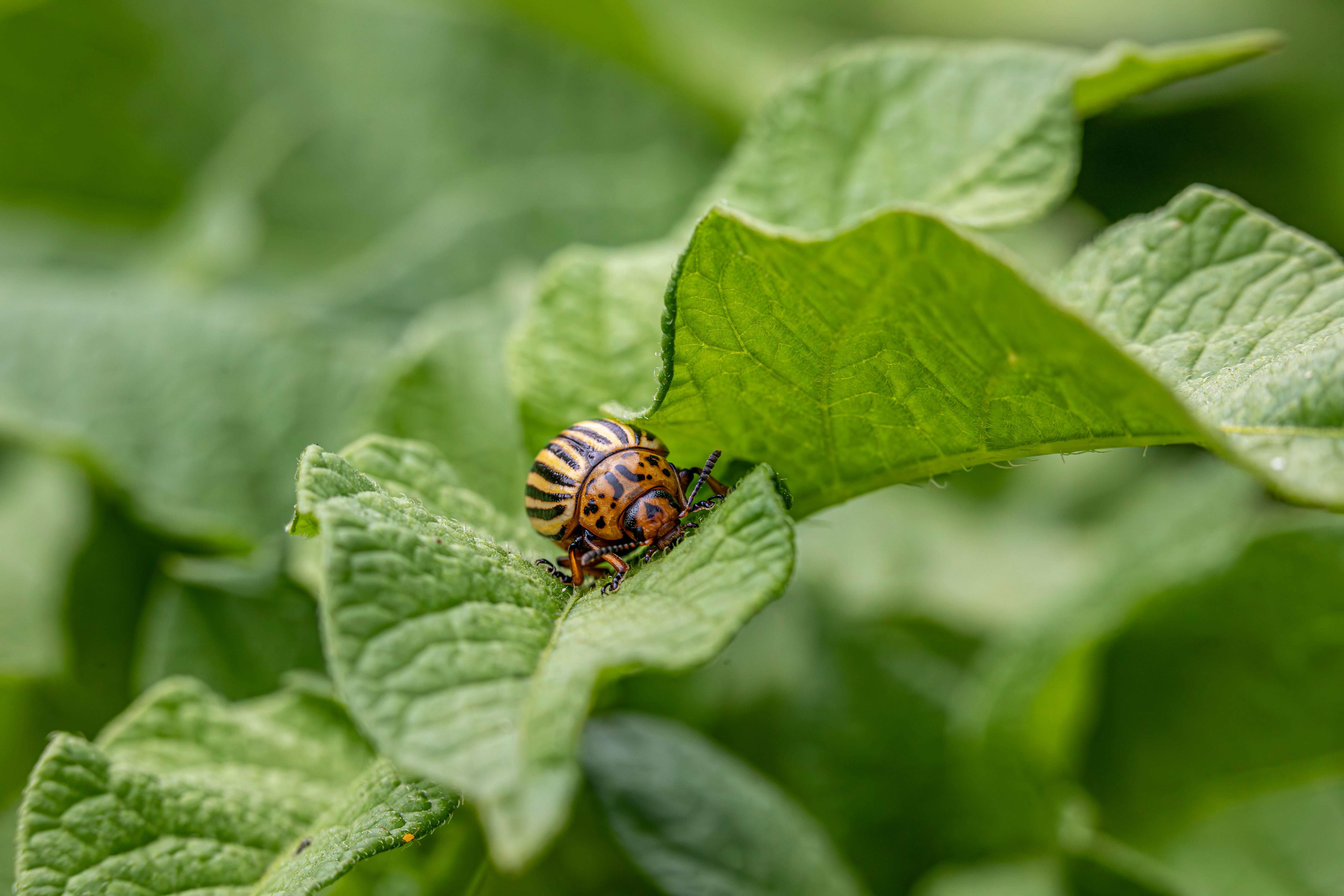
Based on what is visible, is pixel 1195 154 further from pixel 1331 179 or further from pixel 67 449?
pixel 67 449

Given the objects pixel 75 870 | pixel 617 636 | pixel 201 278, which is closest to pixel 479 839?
pixel 75 870

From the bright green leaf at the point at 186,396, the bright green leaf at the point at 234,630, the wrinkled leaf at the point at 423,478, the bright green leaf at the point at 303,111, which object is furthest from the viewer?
the bright green leaf at the point at 303,111

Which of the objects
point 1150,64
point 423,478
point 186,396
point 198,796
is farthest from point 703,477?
point 186,396

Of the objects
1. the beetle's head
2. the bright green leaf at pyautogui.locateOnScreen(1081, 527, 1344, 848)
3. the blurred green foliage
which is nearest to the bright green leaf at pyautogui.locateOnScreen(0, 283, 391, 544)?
the blurred green foliage

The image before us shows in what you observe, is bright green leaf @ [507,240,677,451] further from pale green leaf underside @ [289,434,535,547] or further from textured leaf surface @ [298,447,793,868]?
textured leaf surface @ [298,447,793,868]

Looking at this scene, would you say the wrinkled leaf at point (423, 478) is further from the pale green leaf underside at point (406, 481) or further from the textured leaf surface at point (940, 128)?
the textured leaf surface at point (940, 128)

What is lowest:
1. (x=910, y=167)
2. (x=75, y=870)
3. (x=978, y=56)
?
(x=75, y=870)

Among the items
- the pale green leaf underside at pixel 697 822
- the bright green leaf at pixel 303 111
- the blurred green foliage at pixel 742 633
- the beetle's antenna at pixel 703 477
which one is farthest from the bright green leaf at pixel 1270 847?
the bright green leaf at pixel 303 111
